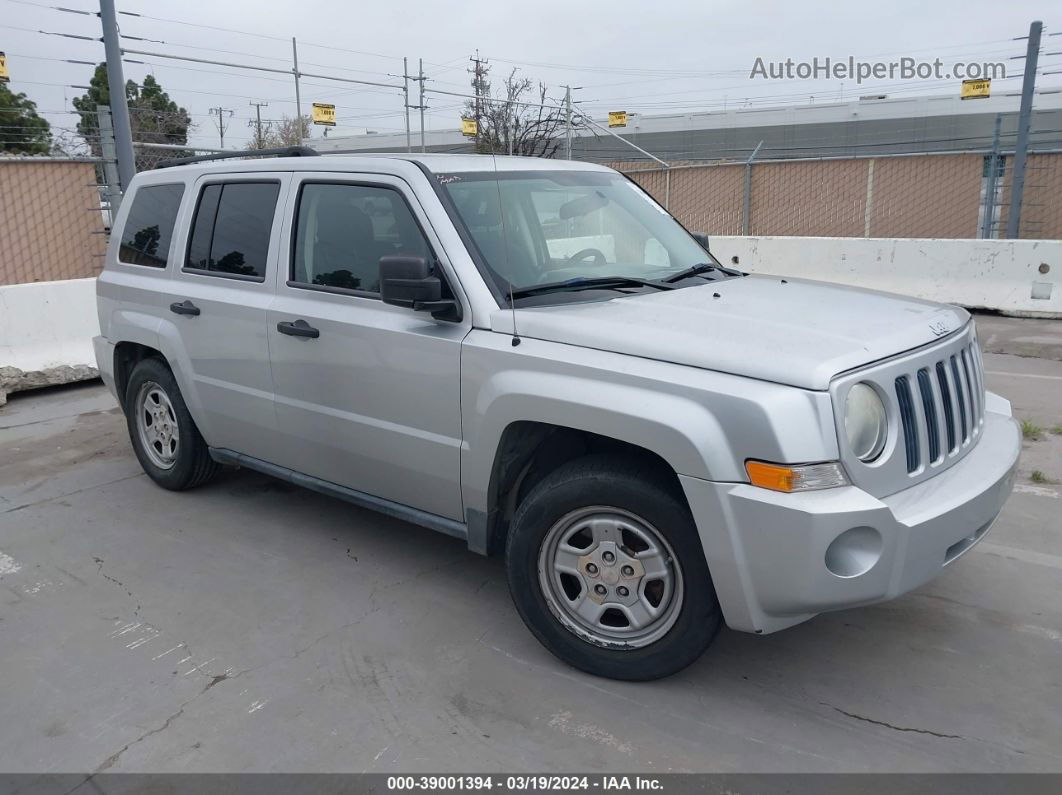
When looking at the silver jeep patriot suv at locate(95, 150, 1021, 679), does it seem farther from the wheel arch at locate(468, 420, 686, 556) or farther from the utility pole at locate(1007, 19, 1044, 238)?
the utility pole at locate(1007, 19, 1044, 238)

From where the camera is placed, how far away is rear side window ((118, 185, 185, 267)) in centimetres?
524

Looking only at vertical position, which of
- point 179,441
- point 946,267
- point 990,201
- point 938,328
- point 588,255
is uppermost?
point 990,201

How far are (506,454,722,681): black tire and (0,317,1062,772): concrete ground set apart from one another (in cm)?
13

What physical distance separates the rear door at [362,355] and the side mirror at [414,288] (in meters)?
0.07

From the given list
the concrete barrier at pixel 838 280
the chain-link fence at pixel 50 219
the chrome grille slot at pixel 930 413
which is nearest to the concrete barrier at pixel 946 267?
the concrete barrier at pixel 838 280

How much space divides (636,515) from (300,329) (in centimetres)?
196

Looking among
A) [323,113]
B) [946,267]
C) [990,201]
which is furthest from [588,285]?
[323,113]

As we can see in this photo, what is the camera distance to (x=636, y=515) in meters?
3.17

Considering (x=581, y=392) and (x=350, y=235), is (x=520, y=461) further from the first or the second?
(x=350, y=235)

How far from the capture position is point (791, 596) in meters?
2.89

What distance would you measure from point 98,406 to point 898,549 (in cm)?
711

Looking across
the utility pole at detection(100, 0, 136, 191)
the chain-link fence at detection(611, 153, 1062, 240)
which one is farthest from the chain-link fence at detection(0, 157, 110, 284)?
the chain-link fence at detection(611, 153, 1062, 240)

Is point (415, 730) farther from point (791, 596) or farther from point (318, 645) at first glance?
point (791, 596)

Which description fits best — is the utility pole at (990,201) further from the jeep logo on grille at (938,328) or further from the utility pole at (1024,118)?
the jeep logo on grille at (938,328)
